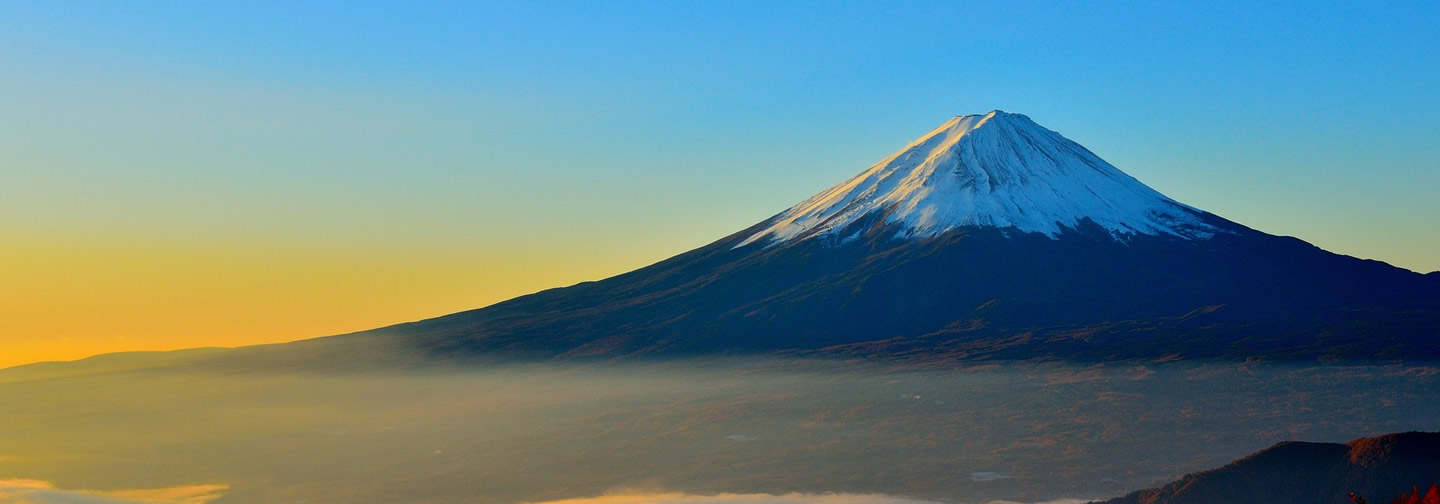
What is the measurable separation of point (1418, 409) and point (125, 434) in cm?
13993

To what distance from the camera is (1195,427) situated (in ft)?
404

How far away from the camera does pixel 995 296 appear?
17400 centimetres

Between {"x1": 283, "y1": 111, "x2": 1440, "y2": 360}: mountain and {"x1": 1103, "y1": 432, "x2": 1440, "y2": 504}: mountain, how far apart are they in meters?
89.7

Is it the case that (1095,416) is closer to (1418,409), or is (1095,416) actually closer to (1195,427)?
(1195,427)

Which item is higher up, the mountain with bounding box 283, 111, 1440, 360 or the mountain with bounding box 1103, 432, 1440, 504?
the mountain with bounding box 283, 111, 1440, 360

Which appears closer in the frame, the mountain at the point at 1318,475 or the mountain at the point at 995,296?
the mountain at the point at 1318,475

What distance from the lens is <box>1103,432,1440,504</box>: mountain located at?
190 ft

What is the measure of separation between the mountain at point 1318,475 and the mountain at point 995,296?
8971cm

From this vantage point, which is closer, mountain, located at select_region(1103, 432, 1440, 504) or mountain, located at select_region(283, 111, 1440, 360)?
mountain, located at select_region(1103, 432, 1440, 504)

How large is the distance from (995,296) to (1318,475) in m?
115

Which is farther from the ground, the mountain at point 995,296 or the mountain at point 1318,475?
the mountain at point 995,296

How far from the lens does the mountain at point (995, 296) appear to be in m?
156

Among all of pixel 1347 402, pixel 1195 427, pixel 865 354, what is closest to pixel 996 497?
pixel 1195 427

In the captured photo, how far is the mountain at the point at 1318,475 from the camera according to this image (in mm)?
57969
